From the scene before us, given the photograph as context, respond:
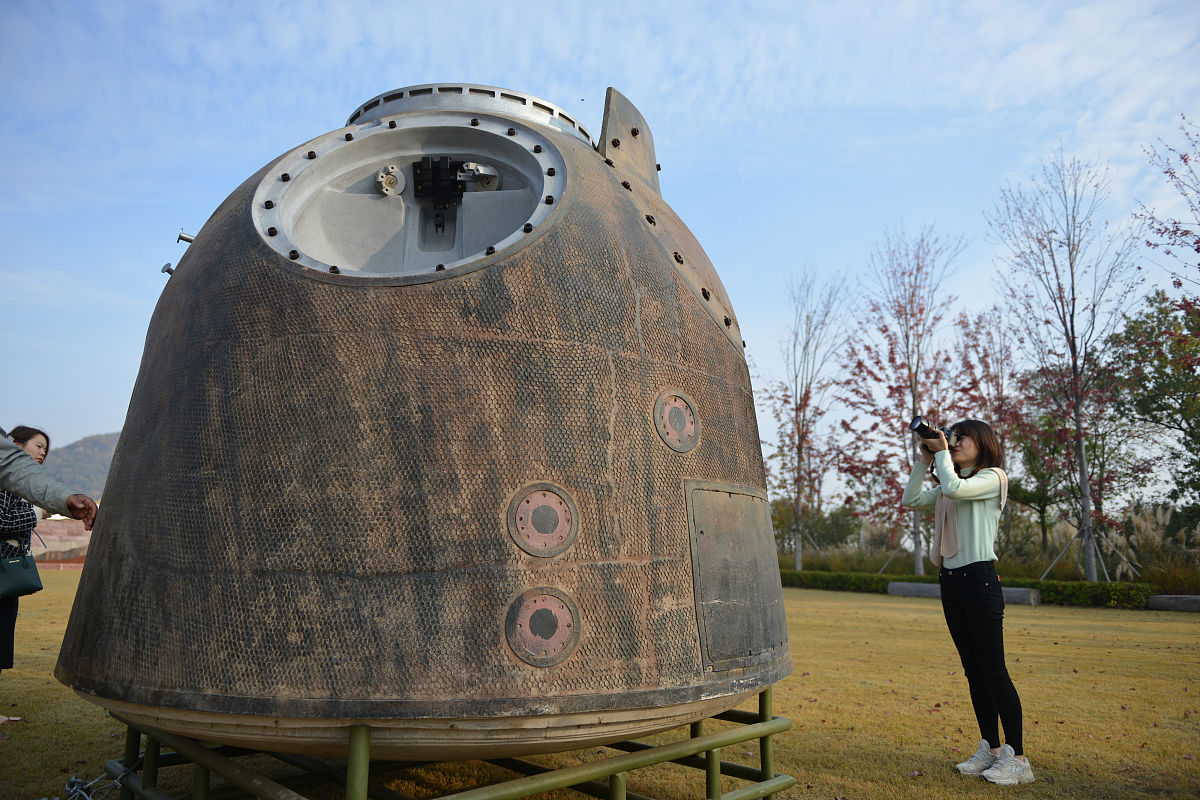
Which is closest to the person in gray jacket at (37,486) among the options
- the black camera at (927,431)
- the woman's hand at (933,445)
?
the black camera at (927,431)

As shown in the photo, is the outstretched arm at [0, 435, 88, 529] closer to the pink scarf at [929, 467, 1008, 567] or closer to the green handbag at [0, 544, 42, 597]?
the green handbag at [0, 544, 42, 597]

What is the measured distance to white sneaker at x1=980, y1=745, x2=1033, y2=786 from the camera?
3990 mm

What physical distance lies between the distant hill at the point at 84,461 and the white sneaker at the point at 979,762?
14326 cm

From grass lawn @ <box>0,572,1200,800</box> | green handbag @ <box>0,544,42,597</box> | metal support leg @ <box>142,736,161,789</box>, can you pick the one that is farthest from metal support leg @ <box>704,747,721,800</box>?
green handbag @ <box>0,544,42,597</box>

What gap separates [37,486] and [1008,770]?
4860 mm

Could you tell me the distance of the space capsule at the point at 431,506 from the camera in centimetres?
245

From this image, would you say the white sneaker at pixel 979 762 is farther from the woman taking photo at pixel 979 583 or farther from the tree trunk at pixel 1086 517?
the tree trunk at pixel 1086 517

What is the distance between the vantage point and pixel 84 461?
492ft

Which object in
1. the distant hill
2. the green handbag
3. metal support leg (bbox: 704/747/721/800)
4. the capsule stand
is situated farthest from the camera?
the distant hill

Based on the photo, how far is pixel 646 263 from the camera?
3279 mm

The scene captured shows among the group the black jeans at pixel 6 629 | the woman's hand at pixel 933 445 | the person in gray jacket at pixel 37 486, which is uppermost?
the woman's hand at pixel 933 445

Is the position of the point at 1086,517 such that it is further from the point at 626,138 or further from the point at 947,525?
the point at 626,138

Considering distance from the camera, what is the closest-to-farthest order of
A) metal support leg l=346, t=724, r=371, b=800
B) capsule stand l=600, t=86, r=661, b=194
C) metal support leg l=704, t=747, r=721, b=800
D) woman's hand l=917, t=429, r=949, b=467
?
metal support leg l=346, t=724, r=371, b=800
metal support leg l=704, t=747, r=721, b=800
capsule stand l=600, t=86, r=661, b=194
woman's hand l=917, t=429, r=949, b=467

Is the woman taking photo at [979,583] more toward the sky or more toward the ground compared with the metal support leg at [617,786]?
more toward the sky
